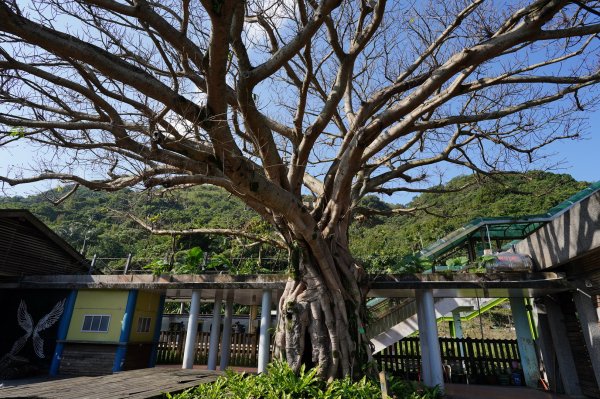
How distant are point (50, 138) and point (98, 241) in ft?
99.0

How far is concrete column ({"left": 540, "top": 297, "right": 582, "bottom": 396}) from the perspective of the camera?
866 cm

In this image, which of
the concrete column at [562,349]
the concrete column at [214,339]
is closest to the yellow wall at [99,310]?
the concrete column at [214,339]

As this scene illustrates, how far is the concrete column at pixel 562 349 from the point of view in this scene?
28.4 feet

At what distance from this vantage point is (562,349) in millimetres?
8898

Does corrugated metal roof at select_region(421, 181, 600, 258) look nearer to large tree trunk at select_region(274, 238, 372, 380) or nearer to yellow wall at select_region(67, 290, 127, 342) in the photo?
large tree trunk at select_region(274, 238, 372, 380)

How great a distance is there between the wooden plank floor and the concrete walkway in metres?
5.82

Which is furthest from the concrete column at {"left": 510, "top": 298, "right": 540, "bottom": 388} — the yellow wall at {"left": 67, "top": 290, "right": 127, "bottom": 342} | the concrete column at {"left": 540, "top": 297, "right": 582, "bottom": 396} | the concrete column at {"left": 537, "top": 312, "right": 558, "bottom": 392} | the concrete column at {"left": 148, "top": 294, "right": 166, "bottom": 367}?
the yellow wall at {"left": 67, "top": 290, "right": 127, "bottom": 342}

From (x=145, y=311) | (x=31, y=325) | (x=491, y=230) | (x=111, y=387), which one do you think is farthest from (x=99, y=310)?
(x=491, y=230)

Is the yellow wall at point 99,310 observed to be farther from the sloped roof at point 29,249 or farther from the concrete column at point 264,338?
the concrete column at point 264,338

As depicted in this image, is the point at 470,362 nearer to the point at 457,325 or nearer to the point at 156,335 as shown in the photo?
the point at 457,325

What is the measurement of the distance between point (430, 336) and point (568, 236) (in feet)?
11.8

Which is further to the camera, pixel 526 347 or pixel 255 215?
pixel 255 215

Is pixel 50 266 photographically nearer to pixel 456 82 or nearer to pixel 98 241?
pixel 456 82

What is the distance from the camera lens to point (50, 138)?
5.45 meters
